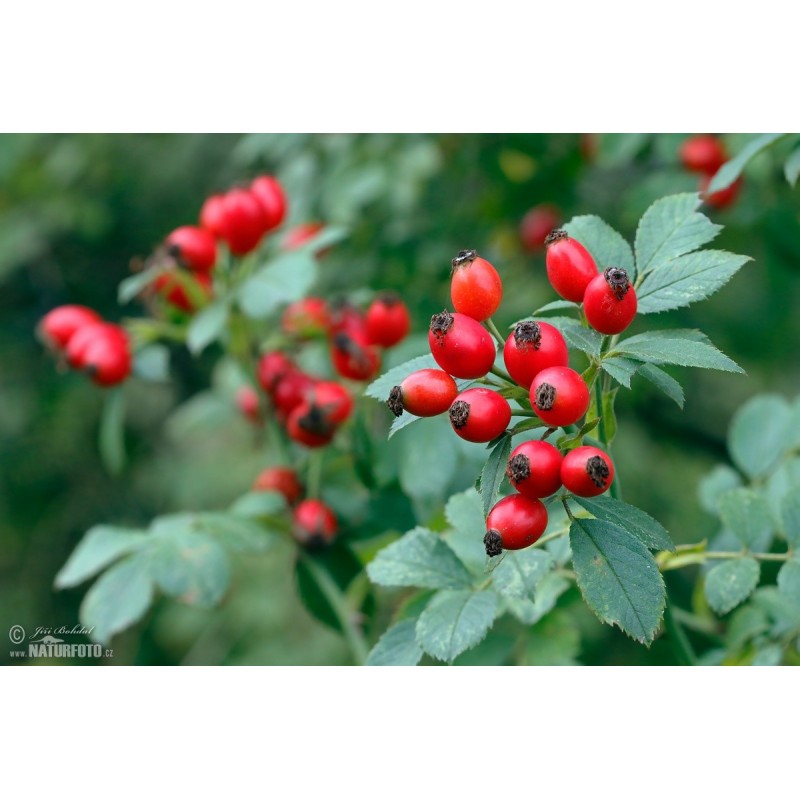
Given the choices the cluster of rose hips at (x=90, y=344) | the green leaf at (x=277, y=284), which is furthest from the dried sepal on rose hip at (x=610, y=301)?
the cluster of rose hips at (x=90, y=344)

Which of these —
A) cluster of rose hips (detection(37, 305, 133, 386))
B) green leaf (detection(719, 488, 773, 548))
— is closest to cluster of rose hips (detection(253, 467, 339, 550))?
cluster of rose hips (detection(37, 305, 133, 386))

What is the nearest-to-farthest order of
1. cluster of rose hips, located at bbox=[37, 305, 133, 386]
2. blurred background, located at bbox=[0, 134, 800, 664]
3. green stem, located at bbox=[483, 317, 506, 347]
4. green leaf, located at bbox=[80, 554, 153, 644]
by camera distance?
1. green stem, located at bbox=[483, 317, 506, 347]
2. green leaf, located at bbox=[80, 554, 153, 644]
3. cluster of rose hips, located at bbox=[37, 305, 133, 386]
4. blurred background, located at bbox=[0, 134, 800, 664]

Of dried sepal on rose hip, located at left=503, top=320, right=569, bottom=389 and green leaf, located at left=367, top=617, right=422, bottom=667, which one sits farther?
green leaf, located at left=367, top=617, right=422, bottom=667

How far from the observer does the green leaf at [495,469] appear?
3.05 feet

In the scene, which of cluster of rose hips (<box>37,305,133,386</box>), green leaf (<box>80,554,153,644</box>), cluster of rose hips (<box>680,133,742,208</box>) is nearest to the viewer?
green leaf (<box>80,554,153,644</box>)

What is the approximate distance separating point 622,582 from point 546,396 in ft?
0.77

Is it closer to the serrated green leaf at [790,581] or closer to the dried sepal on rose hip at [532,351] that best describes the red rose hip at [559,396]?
the dried sepal on rose hip at [532,351]

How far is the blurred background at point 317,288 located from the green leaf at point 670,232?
35.2 inches

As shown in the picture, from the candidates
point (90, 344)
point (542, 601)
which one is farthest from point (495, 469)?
point (90, 344)

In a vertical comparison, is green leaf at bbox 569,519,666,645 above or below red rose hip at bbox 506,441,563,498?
below

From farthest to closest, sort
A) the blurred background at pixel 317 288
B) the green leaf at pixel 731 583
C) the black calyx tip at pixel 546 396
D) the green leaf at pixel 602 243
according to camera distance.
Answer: the blurred background at pixel 317 288 < the green leaf at pixel 731 583 < the green leaf at pixel 602 243 < the black calyx tip at pixel 546 396

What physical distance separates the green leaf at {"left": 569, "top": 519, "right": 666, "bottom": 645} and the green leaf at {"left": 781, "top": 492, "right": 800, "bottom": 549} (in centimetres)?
41

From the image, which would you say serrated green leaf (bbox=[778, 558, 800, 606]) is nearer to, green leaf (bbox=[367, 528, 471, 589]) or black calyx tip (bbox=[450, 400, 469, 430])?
green leaf (bbox=[367, 528, 471, 589])

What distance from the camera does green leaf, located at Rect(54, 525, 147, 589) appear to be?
5.49 feet
